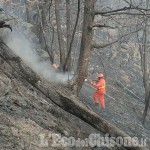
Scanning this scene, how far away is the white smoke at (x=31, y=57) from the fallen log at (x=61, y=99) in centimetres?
573

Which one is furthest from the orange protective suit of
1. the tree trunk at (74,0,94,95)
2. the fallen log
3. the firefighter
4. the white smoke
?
the fallen log

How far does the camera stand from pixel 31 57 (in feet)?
50.1

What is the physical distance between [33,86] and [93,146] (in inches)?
72.6

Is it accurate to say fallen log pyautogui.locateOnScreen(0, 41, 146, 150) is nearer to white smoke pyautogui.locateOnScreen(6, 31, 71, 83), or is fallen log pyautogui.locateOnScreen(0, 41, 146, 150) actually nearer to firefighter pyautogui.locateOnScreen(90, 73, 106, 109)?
white smoke pyautogui.locateOnScreen(6, 31, 71, 83)

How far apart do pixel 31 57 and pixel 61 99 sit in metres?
9.32

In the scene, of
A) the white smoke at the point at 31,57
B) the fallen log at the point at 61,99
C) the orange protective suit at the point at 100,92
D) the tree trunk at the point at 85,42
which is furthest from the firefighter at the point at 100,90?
the fallen log at the point at 61,99

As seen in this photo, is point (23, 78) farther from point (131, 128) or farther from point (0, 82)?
point (131, 128)

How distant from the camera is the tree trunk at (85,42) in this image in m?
8.39

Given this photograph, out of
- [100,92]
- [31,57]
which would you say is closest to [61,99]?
[100,92]

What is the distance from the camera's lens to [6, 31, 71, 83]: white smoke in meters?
12.8

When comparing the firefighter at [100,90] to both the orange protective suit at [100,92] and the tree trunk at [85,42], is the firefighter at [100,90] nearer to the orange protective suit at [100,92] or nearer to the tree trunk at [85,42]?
the orange protective suit at [100,92]

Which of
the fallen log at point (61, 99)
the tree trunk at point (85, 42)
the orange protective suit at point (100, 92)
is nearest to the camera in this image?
the fallen log at point (61, 99)

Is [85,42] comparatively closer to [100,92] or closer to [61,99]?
[61,99]

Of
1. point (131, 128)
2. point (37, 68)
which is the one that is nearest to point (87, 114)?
point (131, 128)
